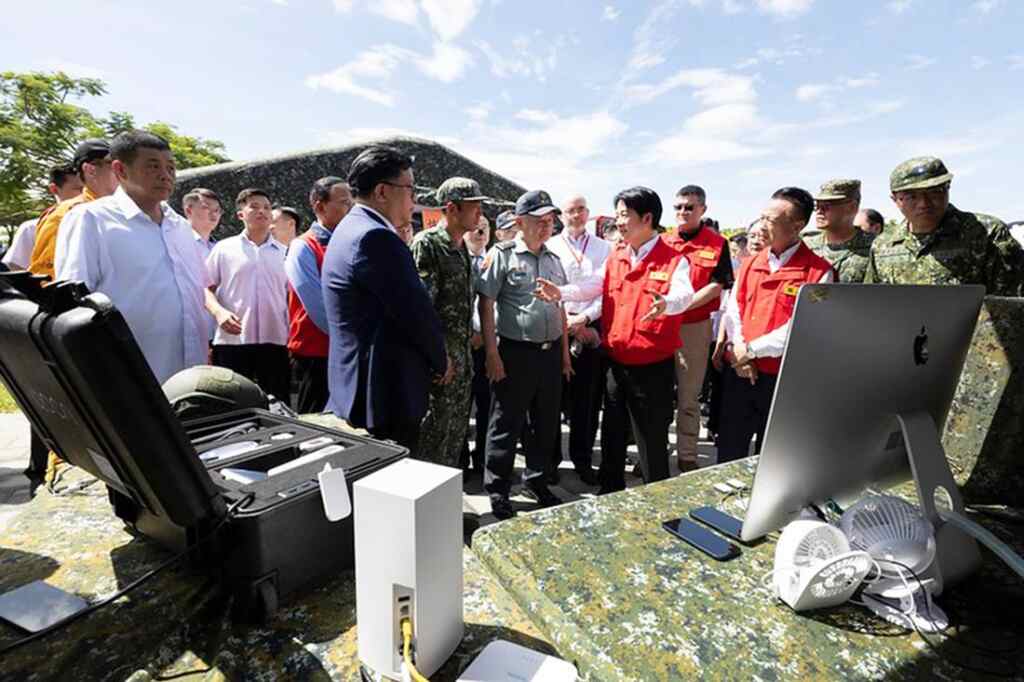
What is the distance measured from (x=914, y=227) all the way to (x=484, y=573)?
3.31 meters

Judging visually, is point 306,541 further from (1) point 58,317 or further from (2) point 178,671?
(1) point 58,317

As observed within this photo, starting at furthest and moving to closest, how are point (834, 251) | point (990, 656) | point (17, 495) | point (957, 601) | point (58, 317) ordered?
1. point (834, 251)
2. point (17, 495)
3. point (957, 601)
4. point (990, 656)
5. point (58, 317)

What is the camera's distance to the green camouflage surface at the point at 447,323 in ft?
9.04

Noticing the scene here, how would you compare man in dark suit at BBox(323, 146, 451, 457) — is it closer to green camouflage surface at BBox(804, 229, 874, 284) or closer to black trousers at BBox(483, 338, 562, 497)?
black trousers at BBox(483, 338, 562, 497)

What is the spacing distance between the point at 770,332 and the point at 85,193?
401 cm

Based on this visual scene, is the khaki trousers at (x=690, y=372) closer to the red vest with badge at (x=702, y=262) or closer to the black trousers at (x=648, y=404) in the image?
the red vest with badge at (x=702, y=262)

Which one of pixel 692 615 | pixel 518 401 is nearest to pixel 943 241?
pixel 518 401

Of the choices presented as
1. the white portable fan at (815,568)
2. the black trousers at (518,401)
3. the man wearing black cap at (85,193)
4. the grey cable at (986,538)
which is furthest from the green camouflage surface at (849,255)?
the man wearing black cap at (85,193)

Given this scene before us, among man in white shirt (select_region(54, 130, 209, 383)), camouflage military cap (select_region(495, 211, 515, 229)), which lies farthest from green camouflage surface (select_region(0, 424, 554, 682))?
camouflage military cap (select_region(495, 211, 515, 229))

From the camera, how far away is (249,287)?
3484mm

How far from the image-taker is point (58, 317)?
673 millimetres

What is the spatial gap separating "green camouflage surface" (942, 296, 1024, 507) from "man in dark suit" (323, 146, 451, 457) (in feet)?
5.81

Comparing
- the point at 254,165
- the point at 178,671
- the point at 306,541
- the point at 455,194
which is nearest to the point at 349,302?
the point at 455,194

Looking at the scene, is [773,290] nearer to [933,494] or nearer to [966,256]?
[966,256]
